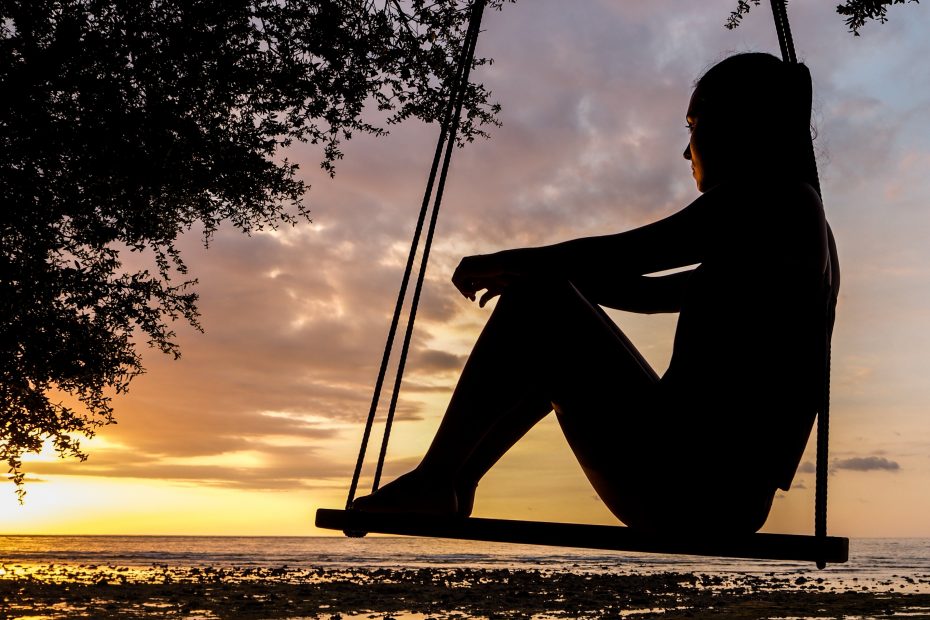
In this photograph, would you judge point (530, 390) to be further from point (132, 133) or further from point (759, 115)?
point (132, 133)

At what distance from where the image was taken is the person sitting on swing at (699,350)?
2.27 metres

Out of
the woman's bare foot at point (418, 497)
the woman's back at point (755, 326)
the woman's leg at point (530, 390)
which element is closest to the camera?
the woman's back at point (755, 326)

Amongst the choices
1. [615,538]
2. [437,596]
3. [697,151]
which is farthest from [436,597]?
[697,151]

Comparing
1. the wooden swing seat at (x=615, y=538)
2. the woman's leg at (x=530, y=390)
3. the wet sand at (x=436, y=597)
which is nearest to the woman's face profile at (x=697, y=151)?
the woman's leg at (x=530, y=390)

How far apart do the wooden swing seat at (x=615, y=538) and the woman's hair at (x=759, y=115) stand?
3.60ft

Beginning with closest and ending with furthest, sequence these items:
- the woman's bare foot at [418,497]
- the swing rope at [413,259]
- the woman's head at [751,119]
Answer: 1. the woman's head at [751,119]
2. the woman's bare foot at [418,497]
3. the swing rope at [413,259]

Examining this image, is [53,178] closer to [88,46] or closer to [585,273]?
[88,46]

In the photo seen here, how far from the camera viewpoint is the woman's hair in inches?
98.5

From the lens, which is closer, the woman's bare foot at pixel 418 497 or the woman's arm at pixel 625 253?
the woman's arm at pixel 625 253

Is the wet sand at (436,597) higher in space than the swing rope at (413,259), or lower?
lower

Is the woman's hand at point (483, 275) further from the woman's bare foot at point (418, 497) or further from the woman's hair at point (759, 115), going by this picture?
the woman's hair at point (759, 115)

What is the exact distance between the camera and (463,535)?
2416 mm

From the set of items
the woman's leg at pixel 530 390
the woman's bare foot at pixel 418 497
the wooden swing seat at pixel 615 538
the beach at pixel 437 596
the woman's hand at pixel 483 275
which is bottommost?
the beach at pixel 437 596

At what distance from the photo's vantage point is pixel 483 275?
269cm
